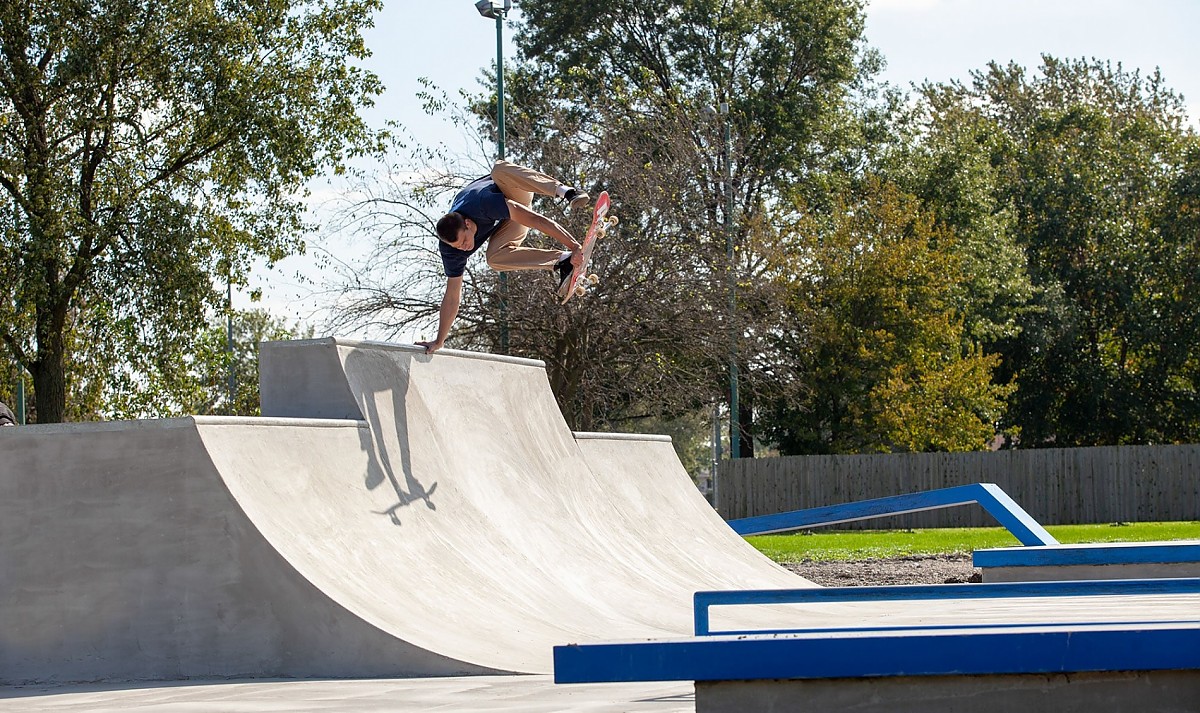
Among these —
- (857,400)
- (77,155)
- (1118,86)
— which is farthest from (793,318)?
(1118,86)

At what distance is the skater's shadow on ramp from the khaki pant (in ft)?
3.85

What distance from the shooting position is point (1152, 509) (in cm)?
3275

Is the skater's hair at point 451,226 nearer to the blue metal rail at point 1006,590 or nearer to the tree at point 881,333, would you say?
the blue metal rail at point 1006,590

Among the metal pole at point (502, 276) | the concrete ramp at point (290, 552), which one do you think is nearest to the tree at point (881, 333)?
the metal pole at point (502, 276)

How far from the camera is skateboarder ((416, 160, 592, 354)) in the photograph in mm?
9000

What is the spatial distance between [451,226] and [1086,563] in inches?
214

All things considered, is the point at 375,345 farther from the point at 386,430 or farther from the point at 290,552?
the point at 290,552

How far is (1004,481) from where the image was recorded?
32.8 m

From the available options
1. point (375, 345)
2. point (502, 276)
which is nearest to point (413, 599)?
point (375, 345)

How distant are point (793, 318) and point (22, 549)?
2736 centimetres

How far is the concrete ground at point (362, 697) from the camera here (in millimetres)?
5086

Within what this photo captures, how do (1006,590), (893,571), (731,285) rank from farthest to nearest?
(731,285), (893,571), (1006,590)

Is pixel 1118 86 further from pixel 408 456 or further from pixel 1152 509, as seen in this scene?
pixel 408 456

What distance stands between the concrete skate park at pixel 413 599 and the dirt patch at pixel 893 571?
461 cm
